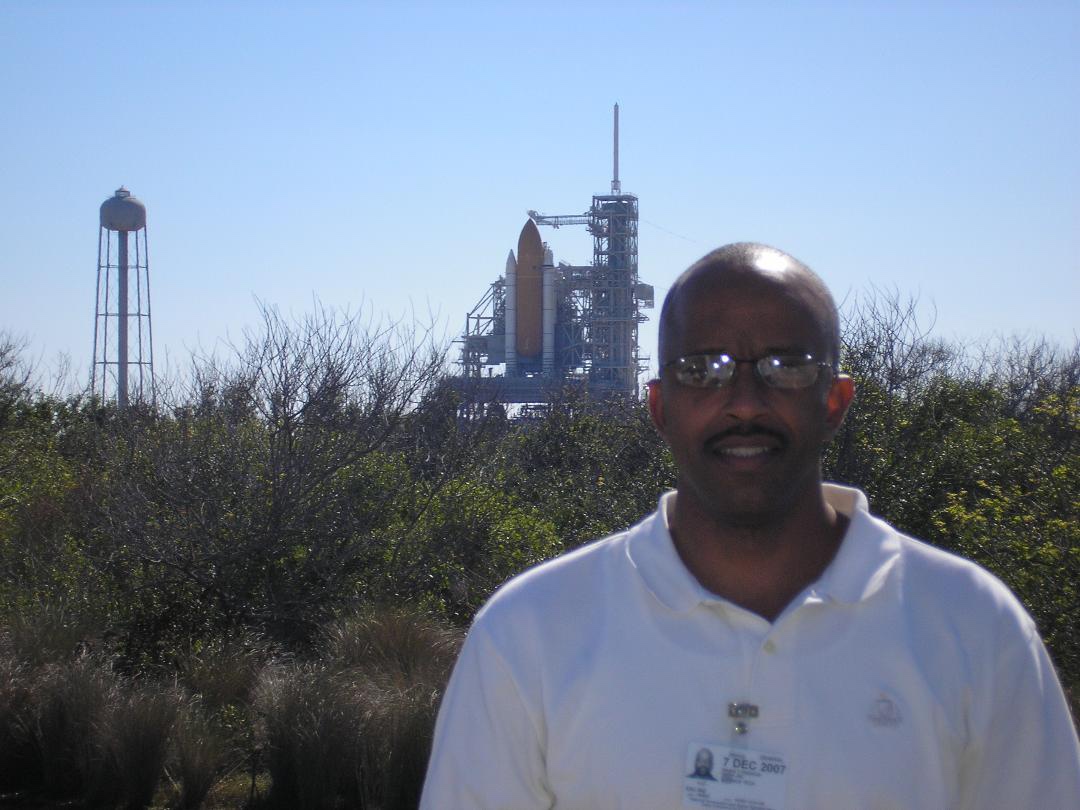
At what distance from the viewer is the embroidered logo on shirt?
179 cm

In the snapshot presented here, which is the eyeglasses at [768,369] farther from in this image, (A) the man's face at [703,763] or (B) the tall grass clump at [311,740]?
(B) the tall grass clump at [311,740]

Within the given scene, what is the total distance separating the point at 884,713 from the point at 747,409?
1.73ft

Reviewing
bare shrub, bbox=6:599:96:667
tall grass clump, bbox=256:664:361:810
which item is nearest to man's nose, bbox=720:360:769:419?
tall grass clump, bbox=256:664:361:810

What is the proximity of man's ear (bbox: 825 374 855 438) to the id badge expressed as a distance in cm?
62

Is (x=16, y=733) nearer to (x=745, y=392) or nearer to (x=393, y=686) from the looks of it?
(x=393, y=686)

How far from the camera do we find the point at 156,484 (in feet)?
36.9

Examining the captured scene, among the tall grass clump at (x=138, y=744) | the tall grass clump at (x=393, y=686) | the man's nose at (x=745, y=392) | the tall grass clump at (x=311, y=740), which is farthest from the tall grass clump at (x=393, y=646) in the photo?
the man's nose at (x=745, y=392)

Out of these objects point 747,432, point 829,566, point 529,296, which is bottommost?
point 829,566

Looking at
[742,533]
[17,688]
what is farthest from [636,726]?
[17,688]

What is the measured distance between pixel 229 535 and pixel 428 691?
3394 millimetres

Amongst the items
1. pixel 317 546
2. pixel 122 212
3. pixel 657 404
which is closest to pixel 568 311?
pixel 122 212

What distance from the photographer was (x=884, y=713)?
1.79 meters

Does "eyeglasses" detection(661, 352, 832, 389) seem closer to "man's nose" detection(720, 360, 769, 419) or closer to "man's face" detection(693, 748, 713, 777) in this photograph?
"man's nose" detection(720, 360, 769, 419)

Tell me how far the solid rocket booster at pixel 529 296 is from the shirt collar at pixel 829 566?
50.2 meters
